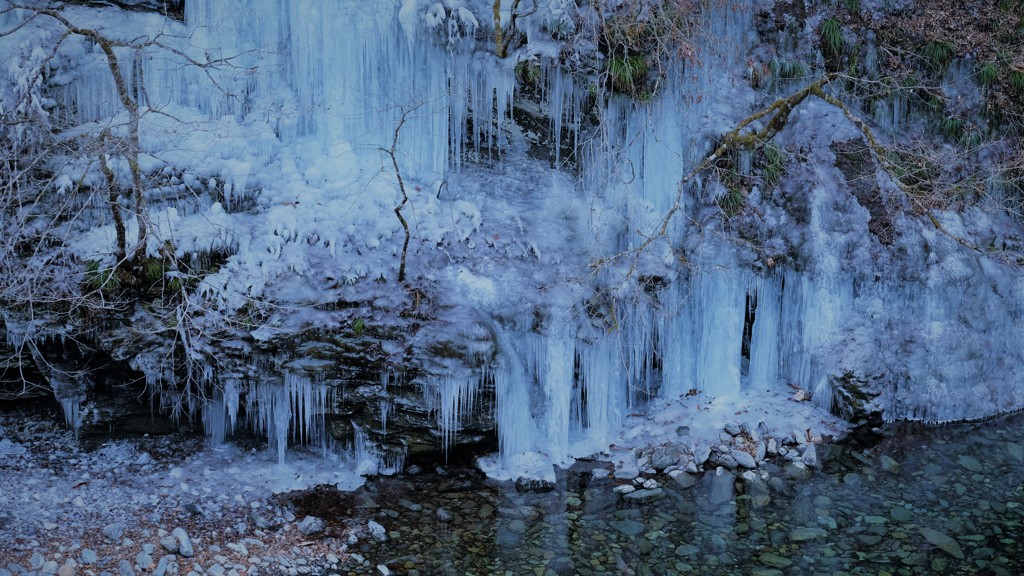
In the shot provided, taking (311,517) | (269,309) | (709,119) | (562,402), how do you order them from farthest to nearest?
(709,119), (562,402), (269,309), (311,517)

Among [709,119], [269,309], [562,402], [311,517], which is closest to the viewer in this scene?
[311,517]

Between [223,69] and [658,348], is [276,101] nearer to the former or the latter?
[223,69]

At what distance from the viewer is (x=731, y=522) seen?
684cm

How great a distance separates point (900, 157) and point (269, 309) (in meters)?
7.04

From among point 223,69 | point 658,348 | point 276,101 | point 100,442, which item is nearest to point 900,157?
point 658,348

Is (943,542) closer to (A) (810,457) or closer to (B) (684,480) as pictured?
(A) (810,457)

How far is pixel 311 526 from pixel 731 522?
11.1 feet

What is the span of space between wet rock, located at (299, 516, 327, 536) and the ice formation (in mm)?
1220

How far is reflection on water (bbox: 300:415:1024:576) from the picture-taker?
6.25 meters

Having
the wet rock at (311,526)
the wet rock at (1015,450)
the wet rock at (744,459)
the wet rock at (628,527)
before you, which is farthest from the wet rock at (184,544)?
Result: the wet rock at (1015,450)

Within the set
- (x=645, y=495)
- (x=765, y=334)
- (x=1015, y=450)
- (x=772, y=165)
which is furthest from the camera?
(x=772, y=165)

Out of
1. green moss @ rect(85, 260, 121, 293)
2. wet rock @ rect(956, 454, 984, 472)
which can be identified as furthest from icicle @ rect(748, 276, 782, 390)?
green moss @ rect(85, 260, 121, 293)

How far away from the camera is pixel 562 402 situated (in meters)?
7.71

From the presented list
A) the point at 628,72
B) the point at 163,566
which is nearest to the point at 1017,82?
the point at 628,72
